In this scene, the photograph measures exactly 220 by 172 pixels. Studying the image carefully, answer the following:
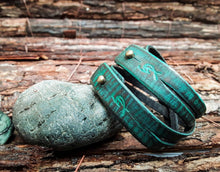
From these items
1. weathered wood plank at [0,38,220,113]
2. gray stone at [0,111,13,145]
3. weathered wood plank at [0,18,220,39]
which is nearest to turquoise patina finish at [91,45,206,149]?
weathered wood plank at [0,38,220,113]

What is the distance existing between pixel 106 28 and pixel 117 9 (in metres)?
0.36

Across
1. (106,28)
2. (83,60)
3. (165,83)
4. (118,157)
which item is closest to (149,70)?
(165,83)

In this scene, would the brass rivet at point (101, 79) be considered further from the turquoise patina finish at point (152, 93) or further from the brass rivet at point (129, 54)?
the brass rivet at point (129, 54)

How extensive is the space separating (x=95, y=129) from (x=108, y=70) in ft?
1.57

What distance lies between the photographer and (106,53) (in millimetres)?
2770

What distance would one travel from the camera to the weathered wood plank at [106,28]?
2930 millimetres

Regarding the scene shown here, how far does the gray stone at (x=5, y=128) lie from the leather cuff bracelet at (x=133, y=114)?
89 cm

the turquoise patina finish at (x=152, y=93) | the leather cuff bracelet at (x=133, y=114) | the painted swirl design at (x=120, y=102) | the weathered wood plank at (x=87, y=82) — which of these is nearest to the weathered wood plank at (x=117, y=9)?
the weathered wood plank at (x=87, y=82)

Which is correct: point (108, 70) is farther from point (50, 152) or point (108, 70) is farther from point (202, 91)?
point (202, 91)

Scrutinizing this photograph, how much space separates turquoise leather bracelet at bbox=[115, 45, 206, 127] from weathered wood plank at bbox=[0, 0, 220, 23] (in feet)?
5.81

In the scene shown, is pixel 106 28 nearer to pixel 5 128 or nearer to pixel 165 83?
pixel 165 83

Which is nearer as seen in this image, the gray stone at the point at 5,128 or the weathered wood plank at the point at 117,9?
the gray stone at the point at 5,128

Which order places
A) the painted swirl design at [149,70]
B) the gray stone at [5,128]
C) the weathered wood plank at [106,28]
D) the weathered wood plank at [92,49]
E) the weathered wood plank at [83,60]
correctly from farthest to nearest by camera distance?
the weathered wood plank at [106,28] → the weathered wood plank at [92,49] → the weathered wood plank at [83,60] → the gray stone at [5,128] → the painted swirl design at [149,70]

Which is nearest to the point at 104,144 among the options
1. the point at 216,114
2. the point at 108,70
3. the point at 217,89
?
the point at 108,70
